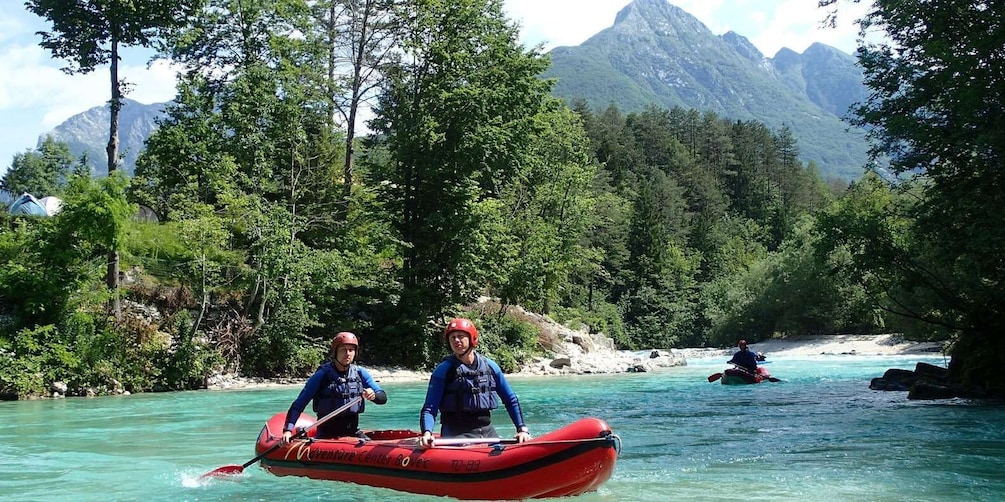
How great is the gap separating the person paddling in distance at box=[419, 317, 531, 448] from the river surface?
0.79 metres

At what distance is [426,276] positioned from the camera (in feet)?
88.6

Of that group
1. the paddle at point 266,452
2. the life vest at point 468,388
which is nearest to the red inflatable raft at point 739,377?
the paddle at point 266,452

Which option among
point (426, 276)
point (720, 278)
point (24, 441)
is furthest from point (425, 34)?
point (720, 278)

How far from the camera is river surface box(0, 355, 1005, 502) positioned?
302 inches

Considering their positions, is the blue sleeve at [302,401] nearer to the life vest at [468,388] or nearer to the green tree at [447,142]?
the life vest at [468,388]

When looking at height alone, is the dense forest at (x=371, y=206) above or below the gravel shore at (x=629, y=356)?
above

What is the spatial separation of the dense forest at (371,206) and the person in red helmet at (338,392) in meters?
10.6

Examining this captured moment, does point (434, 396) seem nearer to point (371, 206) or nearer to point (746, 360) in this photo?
point (746, 360)

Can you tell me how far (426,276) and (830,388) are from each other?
43.7ft

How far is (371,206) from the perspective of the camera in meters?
26.5

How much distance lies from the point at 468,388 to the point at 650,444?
14.4 ft

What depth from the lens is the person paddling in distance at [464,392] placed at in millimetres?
7090

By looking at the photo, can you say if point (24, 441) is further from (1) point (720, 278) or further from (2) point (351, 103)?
(1) point (720, 278)

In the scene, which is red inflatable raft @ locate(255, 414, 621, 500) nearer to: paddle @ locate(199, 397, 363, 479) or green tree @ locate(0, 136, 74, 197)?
paddle @ locate(199, 397, 363, 479)
